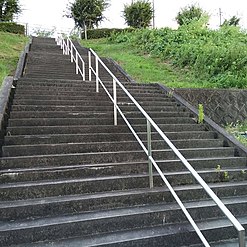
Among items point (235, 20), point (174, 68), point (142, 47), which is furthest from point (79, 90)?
Result: point (235, 20)

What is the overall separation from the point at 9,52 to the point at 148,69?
20.9ft

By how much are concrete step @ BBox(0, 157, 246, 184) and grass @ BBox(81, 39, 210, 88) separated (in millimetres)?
4164

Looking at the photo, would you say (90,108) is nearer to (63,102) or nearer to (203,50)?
(63,102)

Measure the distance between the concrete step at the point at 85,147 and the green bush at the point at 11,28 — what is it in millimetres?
16836

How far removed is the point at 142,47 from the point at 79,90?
8.71 metres

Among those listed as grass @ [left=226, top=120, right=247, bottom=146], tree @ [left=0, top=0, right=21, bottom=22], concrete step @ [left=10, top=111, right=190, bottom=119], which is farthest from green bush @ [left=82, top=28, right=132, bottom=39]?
concrete step @ [left=10, top=111, right=190, bottom=119]

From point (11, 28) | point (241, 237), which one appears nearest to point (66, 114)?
point (241, 237)

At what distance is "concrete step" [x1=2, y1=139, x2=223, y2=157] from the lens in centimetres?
393

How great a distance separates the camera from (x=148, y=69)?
10.9m

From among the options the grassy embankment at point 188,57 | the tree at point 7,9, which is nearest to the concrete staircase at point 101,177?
the grassy embankment at point 188,57

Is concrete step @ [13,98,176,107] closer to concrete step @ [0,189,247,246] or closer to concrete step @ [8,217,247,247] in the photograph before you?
concrete step @ [0,189,247,246]

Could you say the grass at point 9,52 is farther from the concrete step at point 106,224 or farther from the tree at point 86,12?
the tree at point 86,12

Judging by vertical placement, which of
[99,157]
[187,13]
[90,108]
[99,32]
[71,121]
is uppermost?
[187,13]

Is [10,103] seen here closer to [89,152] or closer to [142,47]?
[89,152]
